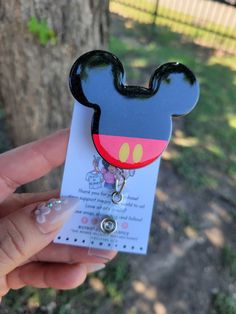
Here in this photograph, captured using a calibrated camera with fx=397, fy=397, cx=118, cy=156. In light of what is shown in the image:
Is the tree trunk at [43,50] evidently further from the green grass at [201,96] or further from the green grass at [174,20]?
the green grass at [174,20]

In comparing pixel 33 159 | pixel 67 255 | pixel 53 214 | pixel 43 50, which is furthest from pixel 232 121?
pixel 53 214

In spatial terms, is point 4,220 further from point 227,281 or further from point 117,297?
point 227,281

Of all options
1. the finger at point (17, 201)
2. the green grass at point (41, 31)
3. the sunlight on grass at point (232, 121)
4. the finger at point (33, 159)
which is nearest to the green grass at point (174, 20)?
the sunlight on grass at point (232, 121)

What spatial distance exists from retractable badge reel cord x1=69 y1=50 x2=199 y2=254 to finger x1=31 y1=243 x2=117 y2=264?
41cm

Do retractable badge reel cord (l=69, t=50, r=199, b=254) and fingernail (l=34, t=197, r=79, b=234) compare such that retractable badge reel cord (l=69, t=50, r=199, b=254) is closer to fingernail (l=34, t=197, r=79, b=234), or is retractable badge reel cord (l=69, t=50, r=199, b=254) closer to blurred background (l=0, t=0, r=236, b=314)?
fingernail (l=34, t=197, r=79, b=234)

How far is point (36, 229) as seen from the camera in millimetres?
1021

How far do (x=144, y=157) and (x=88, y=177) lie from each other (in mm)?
157

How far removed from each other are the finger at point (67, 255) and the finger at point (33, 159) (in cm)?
28

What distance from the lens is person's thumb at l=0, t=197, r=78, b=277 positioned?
1.01 meters

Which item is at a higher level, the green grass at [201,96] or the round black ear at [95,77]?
the round black ear at [95,77]

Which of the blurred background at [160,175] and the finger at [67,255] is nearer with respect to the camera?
the finger at [67,255]

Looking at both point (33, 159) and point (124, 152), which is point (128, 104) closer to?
point (124, 152)

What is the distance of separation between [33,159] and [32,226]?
245mm

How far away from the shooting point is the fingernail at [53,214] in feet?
3.31
